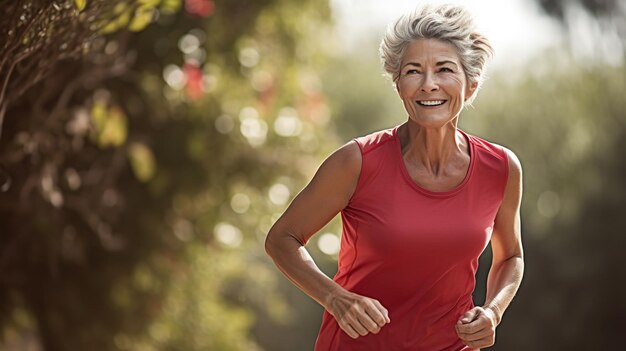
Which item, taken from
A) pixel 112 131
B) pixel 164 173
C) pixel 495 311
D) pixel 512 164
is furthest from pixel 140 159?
pixel 495 311

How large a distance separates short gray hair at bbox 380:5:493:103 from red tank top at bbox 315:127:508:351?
9.3 inches

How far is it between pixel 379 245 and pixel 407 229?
0.09 m

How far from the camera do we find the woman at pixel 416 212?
117 inches

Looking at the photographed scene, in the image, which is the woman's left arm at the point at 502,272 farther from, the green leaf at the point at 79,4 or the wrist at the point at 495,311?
the green leaf at the point at 79,4

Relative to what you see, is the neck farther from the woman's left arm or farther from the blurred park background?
the blurred park background

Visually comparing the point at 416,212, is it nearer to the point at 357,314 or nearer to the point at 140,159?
the point at 357,314

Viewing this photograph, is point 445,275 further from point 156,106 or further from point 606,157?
point 606,157

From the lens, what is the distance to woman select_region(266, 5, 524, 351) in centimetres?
297

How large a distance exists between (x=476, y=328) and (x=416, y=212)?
13.3 inches

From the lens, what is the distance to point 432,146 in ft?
10.2

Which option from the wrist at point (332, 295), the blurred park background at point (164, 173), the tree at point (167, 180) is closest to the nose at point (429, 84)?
the wrist at point (332, 295)

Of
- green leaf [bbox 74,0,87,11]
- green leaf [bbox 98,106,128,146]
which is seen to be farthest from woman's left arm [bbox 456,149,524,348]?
green leaf [bbox 98,106,128,146]

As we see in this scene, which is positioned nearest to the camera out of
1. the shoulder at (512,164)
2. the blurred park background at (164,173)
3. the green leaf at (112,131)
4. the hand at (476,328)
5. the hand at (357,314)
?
the hand at (357,314)

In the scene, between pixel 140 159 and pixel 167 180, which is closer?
pixel 140 159
